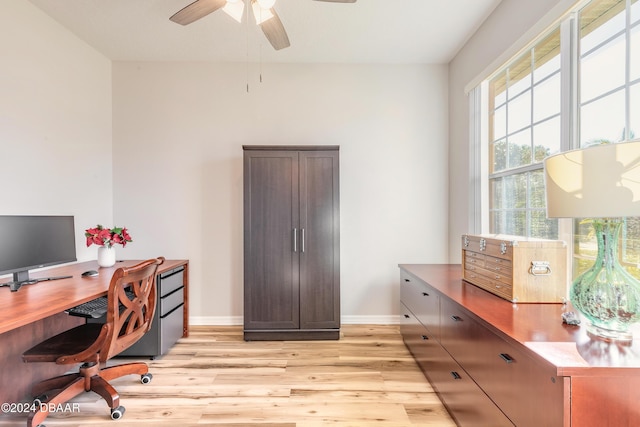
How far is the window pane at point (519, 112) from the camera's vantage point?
220 centimetres

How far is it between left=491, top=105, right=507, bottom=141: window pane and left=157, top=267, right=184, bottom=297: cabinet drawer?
3217 mm

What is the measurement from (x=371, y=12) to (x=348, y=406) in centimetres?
301

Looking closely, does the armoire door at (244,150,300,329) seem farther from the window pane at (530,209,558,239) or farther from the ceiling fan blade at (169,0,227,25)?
the window pane at (530,209,558,239)

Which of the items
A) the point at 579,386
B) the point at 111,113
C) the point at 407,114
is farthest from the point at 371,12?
the point at 111,113

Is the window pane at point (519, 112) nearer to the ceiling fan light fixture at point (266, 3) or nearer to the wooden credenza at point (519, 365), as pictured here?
the wooden credenza at point (519, 365)

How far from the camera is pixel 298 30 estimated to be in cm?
270

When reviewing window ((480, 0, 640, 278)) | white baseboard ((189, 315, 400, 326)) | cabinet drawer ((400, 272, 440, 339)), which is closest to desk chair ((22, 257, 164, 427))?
white baseboard ((189, 315, 400, 326))

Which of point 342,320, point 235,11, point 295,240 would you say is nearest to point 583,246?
point 295,240

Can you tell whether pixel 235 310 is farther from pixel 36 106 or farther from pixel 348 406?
pixel 36 106

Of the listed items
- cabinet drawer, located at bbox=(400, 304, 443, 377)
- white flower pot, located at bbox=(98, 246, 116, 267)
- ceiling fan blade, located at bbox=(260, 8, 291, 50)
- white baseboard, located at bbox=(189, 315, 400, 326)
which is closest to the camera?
ceiling fan blade, located at bbox=(260, 8, 291, 50)

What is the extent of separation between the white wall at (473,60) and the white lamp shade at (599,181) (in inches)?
51.7

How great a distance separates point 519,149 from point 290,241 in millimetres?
2105

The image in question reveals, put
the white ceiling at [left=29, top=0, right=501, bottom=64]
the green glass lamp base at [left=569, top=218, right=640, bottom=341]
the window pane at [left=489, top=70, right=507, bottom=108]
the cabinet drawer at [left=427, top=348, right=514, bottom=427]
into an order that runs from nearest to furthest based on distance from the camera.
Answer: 1. the green glass lamp base at [left=569, top=218, right=640, bottom=341]
2. the cabinet drawer at [left=427, top=348, right=514, bottom=427]
3. the white ceiling at [left=29, top=0, right=501, bottom=64]
4. the window pane at [left=489, top=70, right=507, bottom=108]

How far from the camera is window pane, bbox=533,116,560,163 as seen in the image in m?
1.90
